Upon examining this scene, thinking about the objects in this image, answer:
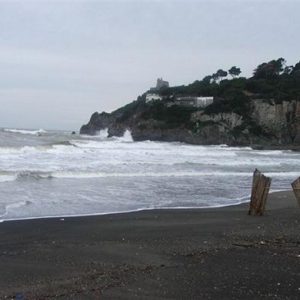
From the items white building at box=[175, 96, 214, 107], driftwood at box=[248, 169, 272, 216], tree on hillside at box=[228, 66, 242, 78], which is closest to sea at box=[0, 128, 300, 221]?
driftwood at box=[248, 169, 272, 216]

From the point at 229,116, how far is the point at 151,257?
3266 inches

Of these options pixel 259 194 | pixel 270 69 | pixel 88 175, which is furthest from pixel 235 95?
pixel 259 194

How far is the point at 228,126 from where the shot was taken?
285 ft

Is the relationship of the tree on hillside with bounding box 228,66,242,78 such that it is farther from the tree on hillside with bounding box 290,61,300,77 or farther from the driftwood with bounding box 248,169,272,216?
the driftwood with bounding box 248,169,272,216

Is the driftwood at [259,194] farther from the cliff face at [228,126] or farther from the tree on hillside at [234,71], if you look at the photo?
the tree on hillside at [234,71]

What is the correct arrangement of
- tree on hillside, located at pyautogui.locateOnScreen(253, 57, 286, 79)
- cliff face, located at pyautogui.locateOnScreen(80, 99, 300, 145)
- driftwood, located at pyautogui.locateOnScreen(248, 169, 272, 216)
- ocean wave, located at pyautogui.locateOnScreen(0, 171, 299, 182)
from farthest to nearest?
tree on hillside, located at pyautogui.locateOnScreen(253, 57, 286, 79), cliff face, located at pyautogui.locateOnScreen(80, 99, 300, 145), ocean wave, located at pyautogui.locateOnScreen(0, 171, 299, 182), driftwood, located at pyautogui.locateOnScreen(248, 169, 272, 216)

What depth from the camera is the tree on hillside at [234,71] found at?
12406cm

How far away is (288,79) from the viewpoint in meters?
104

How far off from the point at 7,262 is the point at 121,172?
15631mm

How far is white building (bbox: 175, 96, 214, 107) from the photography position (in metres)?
101

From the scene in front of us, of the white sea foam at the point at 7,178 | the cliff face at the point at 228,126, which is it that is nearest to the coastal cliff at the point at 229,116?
the cliff face at the point at 228,126

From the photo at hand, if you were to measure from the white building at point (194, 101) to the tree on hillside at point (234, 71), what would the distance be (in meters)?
21.9

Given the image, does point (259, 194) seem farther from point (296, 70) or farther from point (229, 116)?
point (296, 70)

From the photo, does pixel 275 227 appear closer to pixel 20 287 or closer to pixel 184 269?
pixel 184 269
